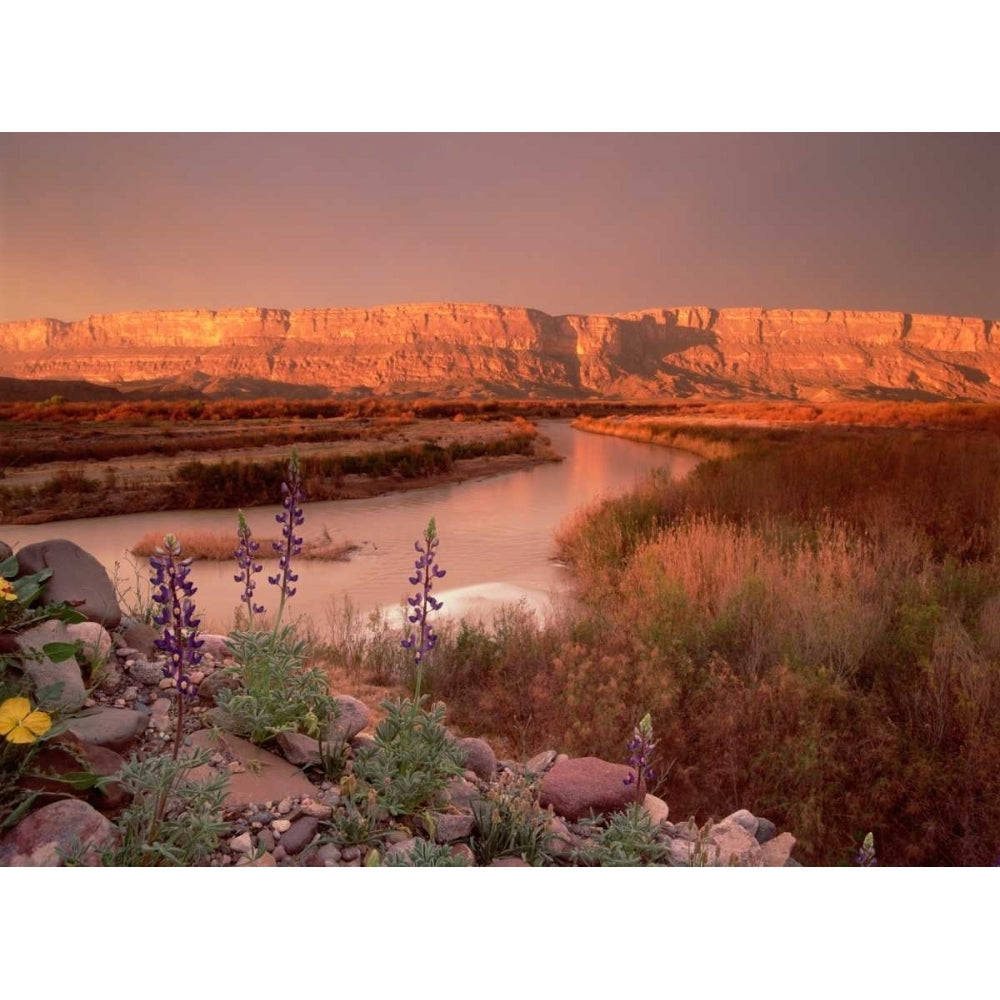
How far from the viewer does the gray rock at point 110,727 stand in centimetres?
267

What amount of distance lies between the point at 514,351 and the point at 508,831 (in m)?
8.80

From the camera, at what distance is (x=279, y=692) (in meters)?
2.96

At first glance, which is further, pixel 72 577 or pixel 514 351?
pixel 514 351

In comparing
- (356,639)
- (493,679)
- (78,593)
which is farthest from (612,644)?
(78,593)

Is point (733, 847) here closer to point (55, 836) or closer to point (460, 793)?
point (460, 793)

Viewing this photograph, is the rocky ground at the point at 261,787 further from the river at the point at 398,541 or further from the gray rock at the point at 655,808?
the river at the point at 398,541

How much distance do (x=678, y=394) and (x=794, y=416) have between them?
26.5 ft

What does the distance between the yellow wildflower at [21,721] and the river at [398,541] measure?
1829 millimetres

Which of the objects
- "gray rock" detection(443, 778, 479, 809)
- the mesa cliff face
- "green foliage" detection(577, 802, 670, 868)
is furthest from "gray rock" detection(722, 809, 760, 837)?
the mesa cliff face

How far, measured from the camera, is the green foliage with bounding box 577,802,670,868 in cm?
246

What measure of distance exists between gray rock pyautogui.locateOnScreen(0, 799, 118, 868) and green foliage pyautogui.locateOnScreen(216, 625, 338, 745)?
674 mm

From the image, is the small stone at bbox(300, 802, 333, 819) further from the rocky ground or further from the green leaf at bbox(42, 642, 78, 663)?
the green leaf at bbox(42, 642, 78, 663)

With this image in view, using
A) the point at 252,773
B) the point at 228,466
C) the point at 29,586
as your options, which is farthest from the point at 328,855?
the point at 228,466

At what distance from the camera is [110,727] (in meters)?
2.73
